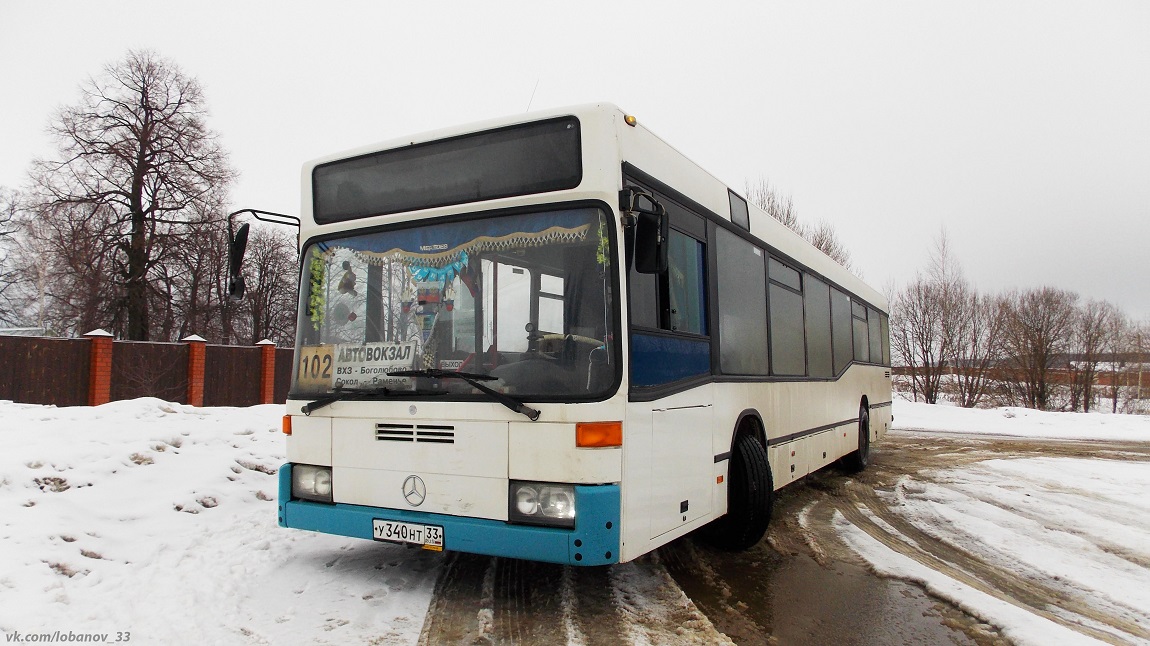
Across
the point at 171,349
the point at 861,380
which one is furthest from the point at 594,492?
the point at 171,349

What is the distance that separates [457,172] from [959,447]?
15.0m

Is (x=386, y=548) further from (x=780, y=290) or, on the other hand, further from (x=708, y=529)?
(x=780, y=290)

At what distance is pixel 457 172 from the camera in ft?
15.4

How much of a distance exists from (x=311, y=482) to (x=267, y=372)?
70.6 feet

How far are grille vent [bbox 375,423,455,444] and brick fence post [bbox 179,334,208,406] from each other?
2049 centimetres

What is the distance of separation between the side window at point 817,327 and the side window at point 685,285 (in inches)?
133

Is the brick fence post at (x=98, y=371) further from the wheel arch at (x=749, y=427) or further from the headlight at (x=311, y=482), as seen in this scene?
the wheel arch at (x=749, y=427)

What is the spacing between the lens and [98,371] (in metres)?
19.6

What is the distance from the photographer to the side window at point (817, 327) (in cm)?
849

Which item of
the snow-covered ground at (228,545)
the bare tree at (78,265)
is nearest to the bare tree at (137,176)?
the bare tree at (78,265)

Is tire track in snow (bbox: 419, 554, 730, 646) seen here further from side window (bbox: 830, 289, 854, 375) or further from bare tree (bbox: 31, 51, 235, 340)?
bare tree (bbox: 31, 51, 235, 340)

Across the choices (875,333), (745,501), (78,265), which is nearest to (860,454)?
(875,333)

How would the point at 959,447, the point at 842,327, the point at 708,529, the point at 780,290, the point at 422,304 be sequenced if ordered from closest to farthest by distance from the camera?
the point at 422,304, the point at 708,529, the point at 780,290, the point at 842,327, the point at 959,447

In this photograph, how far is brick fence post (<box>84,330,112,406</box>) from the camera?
1956 cm
